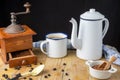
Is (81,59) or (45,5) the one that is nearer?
(81,59)

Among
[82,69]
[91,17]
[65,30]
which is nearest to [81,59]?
[82,69]

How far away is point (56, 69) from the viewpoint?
937 mm

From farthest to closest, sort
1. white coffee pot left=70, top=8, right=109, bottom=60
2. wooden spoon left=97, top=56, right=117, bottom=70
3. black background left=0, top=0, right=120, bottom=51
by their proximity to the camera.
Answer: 1. black background left=0, top=0, right=120, bottom=51
2. white coffee pot left=70, top=8, right=109, bottom=60
3. wooden spoon left=97, top=56, right=117, bottom=70

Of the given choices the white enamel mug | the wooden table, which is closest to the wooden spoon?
the wooden table

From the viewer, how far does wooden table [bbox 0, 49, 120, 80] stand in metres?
0.87

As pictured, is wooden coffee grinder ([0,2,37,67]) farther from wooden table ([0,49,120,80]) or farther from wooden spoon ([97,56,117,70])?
wooden spoon ([97,56,117,70])

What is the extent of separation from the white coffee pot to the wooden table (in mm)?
56

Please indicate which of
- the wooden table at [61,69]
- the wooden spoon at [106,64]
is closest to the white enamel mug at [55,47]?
the wooden table at [61,69]

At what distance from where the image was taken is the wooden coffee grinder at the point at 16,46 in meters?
0.95

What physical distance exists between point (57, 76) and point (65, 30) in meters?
0.86

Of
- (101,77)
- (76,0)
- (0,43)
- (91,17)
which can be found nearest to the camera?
(101,77)

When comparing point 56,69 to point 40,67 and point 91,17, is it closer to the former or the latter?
point 40,67

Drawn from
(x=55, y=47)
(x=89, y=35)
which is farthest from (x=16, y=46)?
(x=89, y=35)

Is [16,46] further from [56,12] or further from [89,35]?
[56,12]
